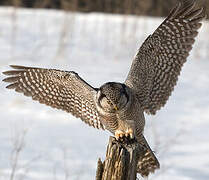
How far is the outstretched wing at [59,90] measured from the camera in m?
4.80

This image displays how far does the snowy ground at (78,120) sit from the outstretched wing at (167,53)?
3.00 ft

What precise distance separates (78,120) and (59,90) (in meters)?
4.13

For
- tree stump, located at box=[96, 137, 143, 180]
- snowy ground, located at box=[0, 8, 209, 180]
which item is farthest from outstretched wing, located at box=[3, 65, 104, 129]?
tree stump, located at box=[96, 137, 143, 180]

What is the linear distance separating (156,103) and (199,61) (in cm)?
903

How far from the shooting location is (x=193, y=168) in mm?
7496

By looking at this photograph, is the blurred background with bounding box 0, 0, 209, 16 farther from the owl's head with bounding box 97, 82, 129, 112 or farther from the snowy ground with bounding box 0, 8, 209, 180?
the owl's head with bounding box 97, 82, 129, 112

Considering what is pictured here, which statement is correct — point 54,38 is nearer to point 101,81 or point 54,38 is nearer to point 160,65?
point 101,81

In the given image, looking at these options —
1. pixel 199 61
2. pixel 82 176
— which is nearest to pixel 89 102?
pixel 82 176

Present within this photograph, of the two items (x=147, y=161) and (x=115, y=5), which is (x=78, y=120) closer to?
(x=147, y=161)

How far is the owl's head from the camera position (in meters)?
4.34

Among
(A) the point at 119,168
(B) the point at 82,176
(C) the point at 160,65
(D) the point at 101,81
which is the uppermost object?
(D) the point at 101,81

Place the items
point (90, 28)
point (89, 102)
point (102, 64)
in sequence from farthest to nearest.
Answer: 1. point (90, 28)
2. point (102, 64)
3. point (89, 102)

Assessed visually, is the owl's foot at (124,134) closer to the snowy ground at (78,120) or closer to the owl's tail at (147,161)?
the owl's tail at (147,161)

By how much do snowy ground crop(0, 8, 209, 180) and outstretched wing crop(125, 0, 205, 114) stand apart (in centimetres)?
92
